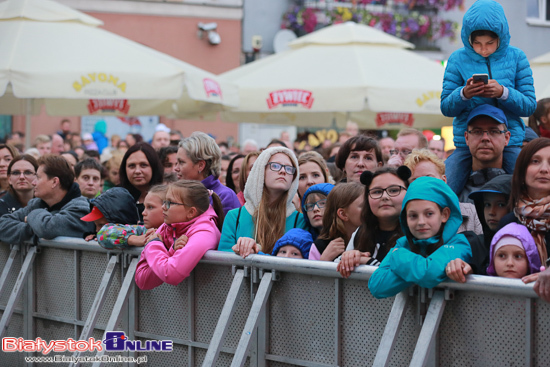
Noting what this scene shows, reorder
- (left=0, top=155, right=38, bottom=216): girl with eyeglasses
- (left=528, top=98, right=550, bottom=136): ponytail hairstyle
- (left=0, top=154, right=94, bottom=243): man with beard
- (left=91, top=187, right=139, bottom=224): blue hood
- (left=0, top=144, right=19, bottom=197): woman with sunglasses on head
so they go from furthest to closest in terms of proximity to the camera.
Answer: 1. (left=0, top=144, right=19, bottom=197): woman with sunglasses on head
2. (left=0, top=155, right=38, bottom=216): girl with eyeglasses
3. (left=528, top=98, right=550, bottom=136): ponytail hairstyle
4. (left=0, top=154, right=94, bottom=243): man with beard
5. (left=91, top=187, right=139, bottom=224): blue hood

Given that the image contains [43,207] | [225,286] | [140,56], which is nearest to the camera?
[225,286]

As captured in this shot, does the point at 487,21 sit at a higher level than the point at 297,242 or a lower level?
higher

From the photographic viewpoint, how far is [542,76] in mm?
11508

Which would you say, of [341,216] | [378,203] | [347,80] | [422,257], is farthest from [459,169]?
[347,80]

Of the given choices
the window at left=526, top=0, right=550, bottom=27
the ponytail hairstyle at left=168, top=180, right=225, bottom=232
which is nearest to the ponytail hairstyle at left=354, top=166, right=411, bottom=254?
the ponytail hairstyle at left=168, top=180, right=225, bottom=232

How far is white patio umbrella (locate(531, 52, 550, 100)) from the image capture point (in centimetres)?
1080

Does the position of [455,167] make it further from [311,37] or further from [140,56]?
[311,37]

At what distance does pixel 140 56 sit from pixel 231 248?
19.9ft

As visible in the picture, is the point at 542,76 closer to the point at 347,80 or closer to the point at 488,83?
the point at 347,80

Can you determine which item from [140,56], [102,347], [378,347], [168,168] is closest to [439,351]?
[378,347]

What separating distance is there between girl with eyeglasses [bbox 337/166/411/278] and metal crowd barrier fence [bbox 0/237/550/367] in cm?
36

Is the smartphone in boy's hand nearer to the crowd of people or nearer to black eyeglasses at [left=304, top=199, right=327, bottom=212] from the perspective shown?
the crowd of people

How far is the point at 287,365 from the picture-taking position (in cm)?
495

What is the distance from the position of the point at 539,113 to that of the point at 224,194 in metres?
2.75
